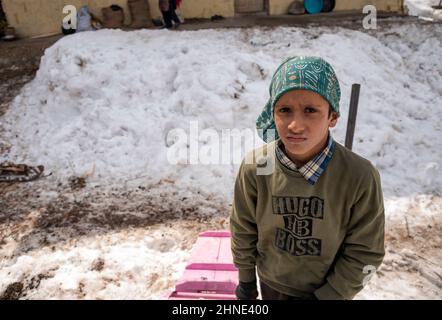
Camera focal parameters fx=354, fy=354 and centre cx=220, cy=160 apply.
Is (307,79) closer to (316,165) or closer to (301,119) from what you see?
(301,119)

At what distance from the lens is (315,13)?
11805 mm

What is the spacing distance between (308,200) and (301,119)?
0.43 m

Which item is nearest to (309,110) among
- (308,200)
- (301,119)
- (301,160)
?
(301,119)

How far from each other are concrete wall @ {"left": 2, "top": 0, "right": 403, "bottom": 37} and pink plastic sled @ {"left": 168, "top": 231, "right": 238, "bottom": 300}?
10.1 metres

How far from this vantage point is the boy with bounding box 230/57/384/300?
169cm

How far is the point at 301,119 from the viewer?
5.51ft

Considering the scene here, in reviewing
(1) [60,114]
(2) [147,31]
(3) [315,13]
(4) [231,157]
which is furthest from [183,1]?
(4) [231,157]

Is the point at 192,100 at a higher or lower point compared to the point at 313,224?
lower

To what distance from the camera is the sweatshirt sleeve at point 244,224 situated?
6.43 feet

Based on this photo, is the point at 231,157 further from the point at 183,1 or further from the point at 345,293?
the point at 183,1

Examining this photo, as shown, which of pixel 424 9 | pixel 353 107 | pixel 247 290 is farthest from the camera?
pixel 424 9

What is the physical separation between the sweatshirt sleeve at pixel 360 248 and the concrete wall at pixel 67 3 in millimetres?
11466

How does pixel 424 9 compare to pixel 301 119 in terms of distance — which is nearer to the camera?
pixel 301 119

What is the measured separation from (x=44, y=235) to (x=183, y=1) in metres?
9.48
